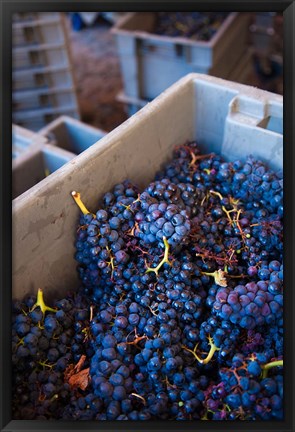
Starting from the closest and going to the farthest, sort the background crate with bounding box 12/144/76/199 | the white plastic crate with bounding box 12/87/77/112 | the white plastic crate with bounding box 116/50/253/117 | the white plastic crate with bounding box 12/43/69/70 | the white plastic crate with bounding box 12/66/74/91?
the background crate with bounding box 12/144/76/199, the white plastic crate with bounding box 12/43/69/70, the white plastic crate with bounding box 12/66/74/91, the white plastic crate with bounding box 12/87/77/112, the white plastic crate with bounding box 116/50/253/117

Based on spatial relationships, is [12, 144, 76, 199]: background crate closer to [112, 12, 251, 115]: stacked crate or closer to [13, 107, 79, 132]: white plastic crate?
[13, 107, 79, 132]: white plastic crate

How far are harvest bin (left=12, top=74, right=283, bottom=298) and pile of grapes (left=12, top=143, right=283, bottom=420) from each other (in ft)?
0.18

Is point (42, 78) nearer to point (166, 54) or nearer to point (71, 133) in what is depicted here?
point (166, 54)

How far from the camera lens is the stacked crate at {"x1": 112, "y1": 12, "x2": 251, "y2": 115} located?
3.21 meters

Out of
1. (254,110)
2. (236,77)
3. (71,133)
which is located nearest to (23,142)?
(71,133)

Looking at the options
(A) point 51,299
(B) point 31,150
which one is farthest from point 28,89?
(A) point 51,299

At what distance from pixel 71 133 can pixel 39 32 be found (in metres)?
0.99

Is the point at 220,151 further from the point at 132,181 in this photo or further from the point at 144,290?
the point at 144,290

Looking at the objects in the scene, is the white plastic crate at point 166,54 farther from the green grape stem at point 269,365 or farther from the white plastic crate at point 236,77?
the green grape stem at point 269,365

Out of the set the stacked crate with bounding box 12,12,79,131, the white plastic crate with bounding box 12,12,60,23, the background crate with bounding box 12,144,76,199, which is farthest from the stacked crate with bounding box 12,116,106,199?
the white plastic crate with bounding box 12,12,60,23

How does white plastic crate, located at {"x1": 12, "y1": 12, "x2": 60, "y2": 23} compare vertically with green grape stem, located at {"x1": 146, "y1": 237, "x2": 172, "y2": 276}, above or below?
above

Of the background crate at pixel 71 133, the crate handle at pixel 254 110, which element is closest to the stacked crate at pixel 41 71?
the background crate at pixel 71 133

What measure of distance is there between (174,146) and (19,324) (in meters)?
0.90

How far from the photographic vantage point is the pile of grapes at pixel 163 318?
3.98ft
